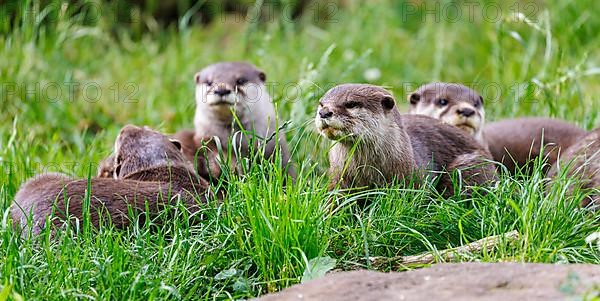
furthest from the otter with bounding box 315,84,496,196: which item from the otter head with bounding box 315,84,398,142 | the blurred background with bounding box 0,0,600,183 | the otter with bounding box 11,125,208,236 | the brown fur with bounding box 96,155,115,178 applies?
the brown fur with bounding box 96,155,115,178

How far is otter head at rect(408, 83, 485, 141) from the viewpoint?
15.5ft

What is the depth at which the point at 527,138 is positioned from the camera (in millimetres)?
4855

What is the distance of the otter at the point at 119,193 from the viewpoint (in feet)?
11.5

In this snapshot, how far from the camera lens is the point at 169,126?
5832 mm

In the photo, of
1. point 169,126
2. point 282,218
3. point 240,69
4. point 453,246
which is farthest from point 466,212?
point 169,126

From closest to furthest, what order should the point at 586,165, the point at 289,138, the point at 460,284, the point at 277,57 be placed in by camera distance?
the point at 460,284 → the point at 586,165 → the point at 289,138 → the point at 277,57

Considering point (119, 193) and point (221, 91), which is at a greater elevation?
point (221, 91)

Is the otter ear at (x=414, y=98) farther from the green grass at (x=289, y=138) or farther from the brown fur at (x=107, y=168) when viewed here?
the brown fur at (x=107, y=168)

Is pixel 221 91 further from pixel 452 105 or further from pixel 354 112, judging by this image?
pixel 354 112

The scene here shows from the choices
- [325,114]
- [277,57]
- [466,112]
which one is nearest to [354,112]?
[325,114]

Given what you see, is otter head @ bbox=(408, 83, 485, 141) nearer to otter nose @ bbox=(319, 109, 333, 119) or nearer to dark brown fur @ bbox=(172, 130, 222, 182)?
dark brown fur @ bbox=(172, 130, 222, 182)

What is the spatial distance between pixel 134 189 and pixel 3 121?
2351 millimetres

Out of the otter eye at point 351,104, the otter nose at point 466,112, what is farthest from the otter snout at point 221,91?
the otter eye at point 351,104

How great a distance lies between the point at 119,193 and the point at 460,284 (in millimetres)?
1547
